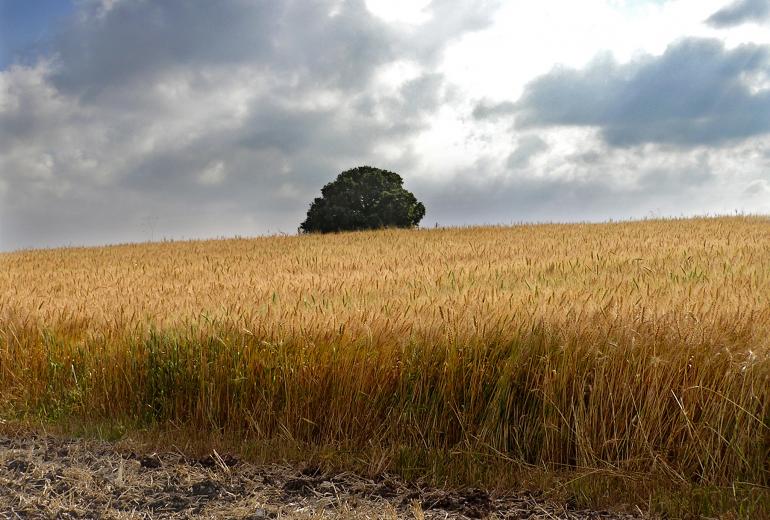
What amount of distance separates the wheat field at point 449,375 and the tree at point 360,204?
23547 mm

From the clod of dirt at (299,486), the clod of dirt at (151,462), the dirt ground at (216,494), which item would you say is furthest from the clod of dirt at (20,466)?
the clod of dirt at (299,486)

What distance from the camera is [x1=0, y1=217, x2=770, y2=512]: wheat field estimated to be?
410 centimetres

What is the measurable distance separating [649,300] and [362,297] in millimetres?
2568

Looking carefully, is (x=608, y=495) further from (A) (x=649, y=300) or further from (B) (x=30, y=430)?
(B) (x=30, y=430)

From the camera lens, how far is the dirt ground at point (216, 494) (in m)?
3.80

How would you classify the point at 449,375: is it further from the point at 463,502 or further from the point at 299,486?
the point at 299,486

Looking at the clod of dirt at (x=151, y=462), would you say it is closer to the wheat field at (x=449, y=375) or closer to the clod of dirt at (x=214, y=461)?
the clod of dirt at (x=214, y=461)

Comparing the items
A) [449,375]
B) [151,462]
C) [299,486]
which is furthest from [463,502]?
[151,462]

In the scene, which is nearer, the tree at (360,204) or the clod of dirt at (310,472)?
the clod of dirt at (310,472)

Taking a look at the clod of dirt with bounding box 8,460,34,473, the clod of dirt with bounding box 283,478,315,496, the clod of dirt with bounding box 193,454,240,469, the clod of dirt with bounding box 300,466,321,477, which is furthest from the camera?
the clod of dirt with bounding box 8,460,34,473

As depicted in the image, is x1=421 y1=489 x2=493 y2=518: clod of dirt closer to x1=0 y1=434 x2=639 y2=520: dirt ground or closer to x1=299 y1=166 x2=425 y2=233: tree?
x1=0 y1=434 x2=639 y2=520: dirt ground

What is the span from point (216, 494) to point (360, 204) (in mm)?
26506

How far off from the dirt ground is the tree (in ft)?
82.7

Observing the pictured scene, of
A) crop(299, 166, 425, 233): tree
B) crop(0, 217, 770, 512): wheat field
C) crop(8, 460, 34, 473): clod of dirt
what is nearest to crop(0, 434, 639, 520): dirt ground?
crop(8, 460, 34, 473): clod of dirt
